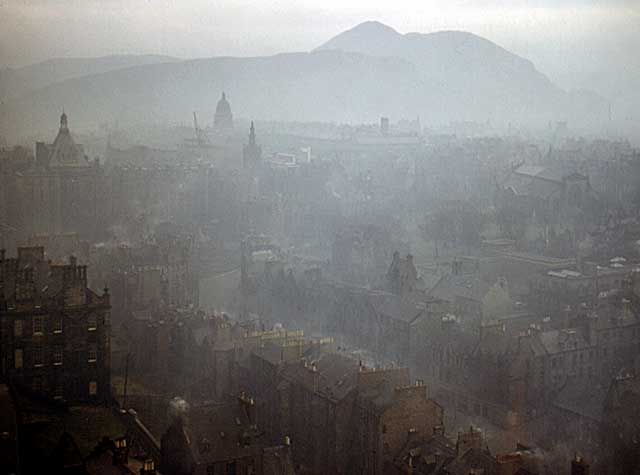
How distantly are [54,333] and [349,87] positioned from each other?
7074mm

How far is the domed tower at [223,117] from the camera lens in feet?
40.0

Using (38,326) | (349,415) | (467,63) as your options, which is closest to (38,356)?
(38,326)

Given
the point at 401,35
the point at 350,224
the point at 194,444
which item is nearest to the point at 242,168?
the point at 350,224

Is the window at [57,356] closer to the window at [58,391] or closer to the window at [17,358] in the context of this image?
the window at [58,391]

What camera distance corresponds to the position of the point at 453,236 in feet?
39.8

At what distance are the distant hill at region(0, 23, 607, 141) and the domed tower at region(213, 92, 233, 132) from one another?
0.12 metres

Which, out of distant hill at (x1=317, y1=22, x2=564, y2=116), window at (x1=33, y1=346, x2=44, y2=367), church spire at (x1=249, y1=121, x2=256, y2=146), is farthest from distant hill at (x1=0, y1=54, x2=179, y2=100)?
window at (x1=33, y1=346, x2=44, y2=367)

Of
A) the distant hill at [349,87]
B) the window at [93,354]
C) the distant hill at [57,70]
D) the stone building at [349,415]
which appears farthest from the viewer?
the distant hill at [349,87]

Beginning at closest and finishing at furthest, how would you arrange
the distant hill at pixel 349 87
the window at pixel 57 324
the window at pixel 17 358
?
the window at pixel 17 358
the window at pixel 57 324
the distant hill at pixel 349 87

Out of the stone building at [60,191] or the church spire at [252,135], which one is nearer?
the stone building at [60,191]

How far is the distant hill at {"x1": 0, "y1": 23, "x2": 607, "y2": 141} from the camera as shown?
1105 centimetres

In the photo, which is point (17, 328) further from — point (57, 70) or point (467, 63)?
point (467, 63)

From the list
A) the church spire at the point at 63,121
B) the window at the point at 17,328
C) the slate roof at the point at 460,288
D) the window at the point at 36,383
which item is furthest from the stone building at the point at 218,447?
the church spire at the point at 63,121

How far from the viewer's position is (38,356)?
7848mm
